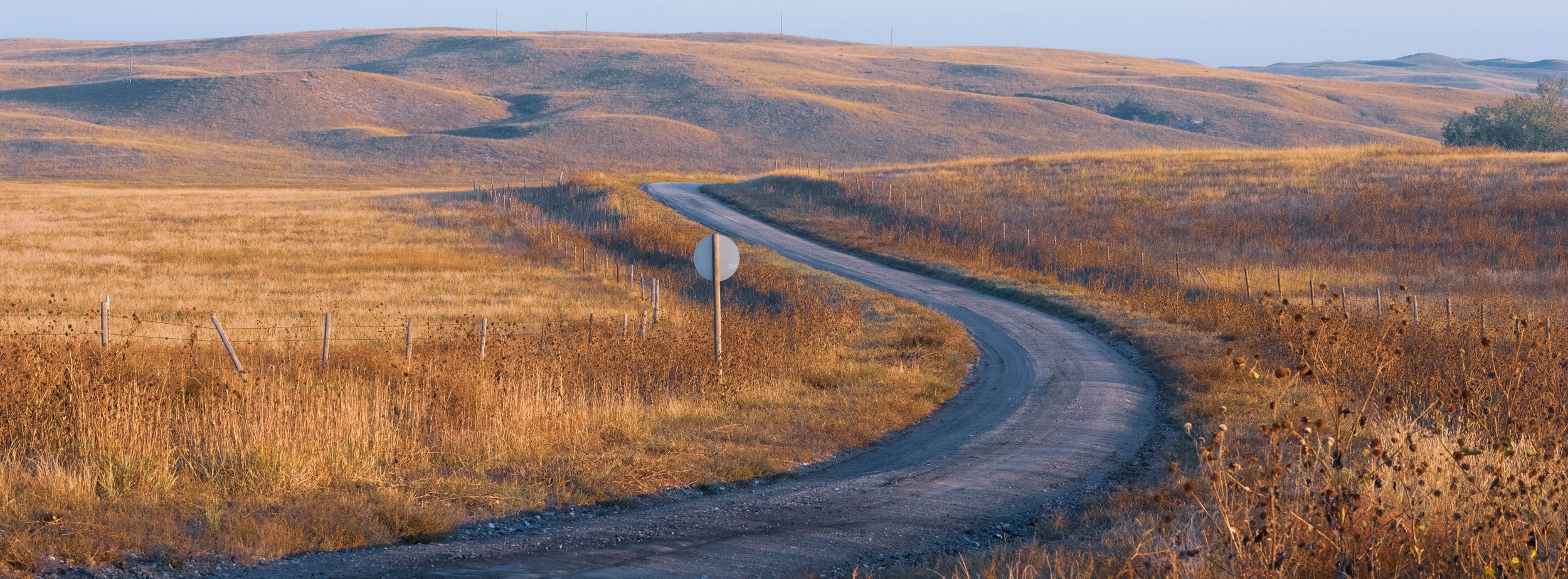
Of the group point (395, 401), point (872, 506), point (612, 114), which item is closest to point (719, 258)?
point (395, 401)

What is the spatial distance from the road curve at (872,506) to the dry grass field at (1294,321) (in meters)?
0.81

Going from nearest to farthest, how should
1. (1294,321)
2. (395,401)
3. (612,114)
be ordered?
(1294,321), (395,401), (612,114)

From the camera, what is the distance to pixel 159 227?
46062mm

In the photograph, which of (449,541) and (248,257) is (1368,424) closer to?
(449,541)

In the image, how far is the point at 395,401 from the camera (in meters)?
11.7

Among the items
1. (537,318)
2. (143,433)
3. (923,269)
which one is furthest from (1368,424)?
(923,269)

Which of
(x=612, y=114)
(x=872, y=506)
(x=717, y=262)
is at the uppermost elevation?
(x=612, y=114)

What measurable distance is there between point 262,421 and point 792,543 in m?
5.18

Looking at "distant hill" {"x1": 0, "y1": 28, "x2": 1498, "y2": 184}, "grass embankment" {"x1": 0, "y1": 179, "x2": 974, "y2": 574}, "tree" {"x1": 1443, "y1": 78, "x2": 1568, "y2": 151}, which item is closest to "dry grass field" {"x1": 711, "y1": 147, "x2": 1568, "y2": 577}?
"grass embankment" {"x1": 0, "y1": 179, "x2": 974, "y2": 574}

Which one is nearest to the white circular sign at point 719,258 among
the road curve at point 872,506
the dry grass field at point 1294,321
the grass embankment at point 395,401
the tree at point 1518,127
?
the grass embankment at point 395,401

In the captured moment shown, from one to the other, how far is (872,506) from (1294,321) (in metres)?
4.64

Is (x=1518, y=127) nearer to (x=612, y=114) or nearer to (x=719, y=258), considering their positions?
(x=719, y=258)

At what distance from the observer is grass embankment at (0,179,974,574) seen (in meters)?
8.11

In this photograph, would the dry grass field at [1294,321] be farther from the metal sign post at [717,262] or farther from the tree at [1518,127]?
the tree at [1518,127]
